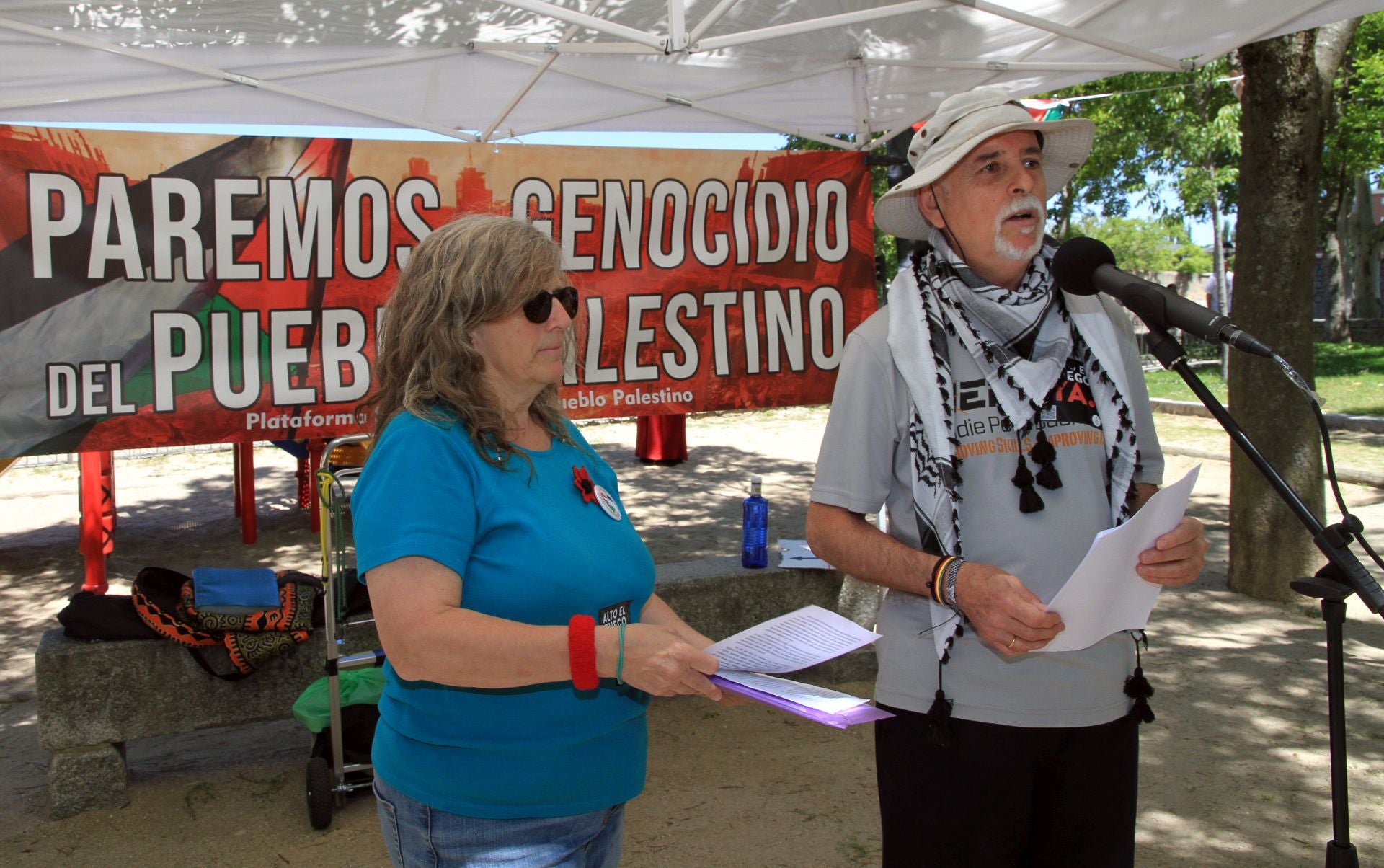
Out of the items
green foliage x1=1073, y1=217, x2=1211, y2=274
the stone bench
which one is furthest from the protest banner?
green foliage x1=1073, y1=217, x2=1211, y2=274

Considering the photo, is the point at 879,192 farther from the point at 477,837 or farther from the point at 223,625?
the point at 477,837

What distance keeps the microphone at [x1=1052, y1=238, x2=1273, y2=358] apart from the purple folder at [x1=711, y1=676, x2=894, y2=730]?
78cm

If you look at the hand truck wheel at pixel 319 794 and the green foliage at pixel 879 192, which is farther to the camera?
the green foliage at pixel 879 192

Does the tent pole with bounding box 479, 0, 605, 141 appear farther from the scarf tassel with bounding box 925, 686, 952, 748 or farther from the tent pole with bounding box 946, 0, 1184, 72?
the scarf tassel with bounding box 925, 686, 952, 748

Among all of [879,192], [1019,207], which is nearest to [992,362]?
[1019,207]

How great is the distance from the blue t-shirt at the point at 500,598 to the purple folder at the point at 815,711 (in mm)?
348

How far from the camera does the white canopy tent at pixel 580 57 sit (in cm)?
447

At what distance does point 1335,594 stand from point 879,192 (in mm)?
18120

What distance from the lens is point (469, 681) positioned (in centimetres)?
161

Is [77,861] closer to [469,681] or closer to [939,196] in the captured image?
[469,681]

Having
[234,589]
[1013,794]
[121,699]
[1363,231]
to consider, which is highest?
[1363,231]

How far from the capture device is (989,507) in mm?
2012

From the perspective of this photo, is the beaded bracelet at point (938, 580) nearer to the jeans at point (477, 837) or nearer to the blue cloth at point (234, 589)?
the jeans at point (477, 837)

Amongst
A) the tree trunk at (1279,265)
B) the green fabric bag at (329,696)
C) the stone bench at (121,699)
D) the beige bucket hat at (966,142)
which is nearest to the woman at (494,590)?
the beige bucket hat at (966,142)
